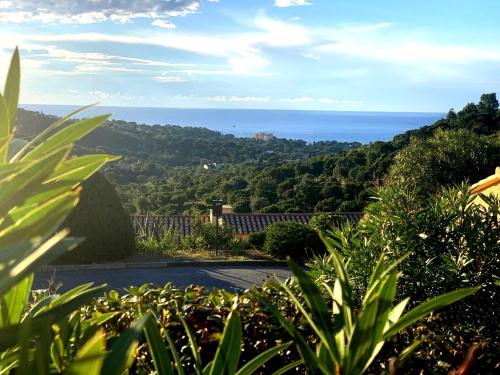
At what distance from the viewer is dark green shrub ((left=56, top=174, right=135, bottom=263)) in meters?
11.3

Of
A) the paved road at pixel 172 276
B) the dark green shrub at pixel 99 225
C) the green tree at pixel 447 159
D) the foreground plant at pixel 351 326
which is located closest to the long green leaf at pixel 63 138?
the foreground plant at pixel 351 326

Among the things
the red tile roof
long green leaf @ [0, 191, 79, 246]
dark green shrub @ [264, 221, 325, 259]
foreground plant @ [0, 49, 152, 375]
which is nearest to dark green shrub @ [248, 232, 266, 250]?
dark green shrub @ [264, 221, 325, 259]

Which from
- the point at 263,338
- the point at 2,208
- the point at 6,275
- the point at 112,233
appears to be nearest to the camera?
the point at 6,275

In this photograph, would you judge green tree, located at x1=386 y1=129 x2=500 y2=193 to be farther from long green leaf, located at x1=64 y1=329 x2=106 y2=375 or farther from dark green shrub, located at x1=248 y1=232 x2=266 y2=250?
long green leaf, located at x1=64 y1=329 x2=106 y2=375

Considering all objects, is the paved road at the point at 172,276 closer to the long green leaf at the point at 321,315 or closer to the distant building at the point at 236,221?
the distant building at the point at 236,221

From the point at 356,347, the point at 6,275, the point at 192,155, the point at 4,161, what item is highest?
the point at 4,161

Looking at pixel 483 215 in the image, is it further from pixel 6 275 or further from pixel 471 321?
pixel 6 275

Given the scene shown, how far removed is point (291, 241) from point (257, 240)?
161cm

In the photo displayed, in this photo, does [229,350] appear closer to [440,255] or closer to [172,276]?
[440,255]

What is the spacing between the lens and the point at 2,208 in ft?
3.09

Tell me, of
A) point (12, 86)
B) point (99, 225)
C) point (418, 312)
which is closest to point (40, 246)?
point (12, 86)

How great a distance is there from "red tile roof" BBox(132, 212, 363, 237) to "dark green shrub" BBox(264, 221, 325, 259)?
86.7 inches

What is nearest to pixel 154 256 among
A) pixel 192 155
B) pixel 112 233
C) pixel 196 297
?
pixel 112 233

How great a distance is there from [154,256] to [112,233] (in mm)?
1283
